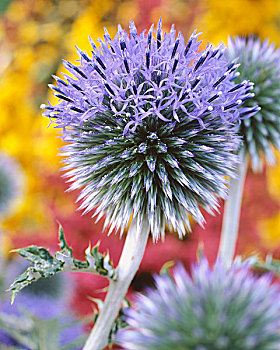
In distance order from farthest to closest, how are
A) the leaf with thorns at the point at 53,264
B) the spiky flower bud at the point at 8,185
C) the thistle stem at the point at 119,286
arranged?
the spiky flower bud at the point at 8,185, the thistle stem at the point at 119,286, the leaf with thorns at the point at 53,264

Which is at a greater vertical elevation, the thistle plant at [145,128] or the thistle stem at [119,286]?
the thistle plant at [145,128]

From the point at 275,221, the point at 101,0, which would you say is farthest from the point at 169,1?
the point at 275,221

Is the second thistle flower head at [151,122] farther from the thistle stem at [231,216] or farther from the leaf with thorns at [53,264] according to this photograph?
the thistle stem at [231,216]

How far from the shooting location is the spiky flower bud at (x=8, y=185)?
2254mm

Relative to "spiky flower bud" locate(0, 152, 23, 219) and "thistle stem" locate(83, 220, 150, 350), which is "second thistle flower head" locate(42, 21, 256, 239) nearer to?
"thistle stem" locate(83, 220, 150, 350)

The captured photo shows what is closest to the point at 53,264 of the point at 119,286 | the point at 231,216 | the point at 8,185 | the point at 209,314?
the point at 119,286

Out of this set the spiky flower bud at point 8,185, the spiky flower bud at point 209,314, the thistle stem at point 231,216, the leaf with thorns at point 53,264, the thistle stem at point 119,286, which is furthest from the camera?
the spiky flower bud at point 8,185

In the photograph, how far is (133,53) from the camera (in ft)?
2.85

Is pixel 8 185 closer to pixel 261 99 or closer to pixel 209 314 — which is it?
pixel 261 99

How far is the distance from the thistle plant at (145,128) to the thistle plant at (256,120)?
28cm

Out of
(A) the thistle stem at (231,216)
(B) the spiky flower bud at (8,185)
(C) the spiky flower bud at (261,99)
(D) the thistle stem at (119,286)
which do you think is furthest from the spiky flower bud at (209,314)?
(B) the spiky flower bud at (8,185)

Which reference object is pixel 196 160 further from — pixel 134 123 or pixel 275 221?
pixel 275 221

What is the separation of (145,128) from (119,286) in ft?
1.16

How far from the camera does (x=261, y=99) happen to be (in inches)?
47.1
